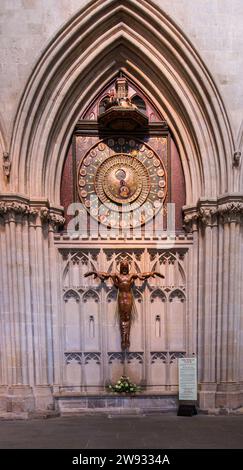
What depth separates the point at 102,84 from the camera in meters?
8.05

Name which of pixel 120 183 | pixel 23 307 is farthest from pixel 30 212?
pixel 120 183

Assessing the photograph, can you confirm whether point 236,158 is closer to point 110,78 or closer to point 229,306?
point 229,306

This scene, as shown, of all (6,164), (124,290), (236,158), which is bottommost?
(124,290)

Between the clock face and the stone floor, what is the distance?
146 inches

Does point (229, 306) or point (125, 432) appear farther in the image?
point (229, 306)

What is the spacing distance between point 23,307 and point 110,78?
16.2 ft

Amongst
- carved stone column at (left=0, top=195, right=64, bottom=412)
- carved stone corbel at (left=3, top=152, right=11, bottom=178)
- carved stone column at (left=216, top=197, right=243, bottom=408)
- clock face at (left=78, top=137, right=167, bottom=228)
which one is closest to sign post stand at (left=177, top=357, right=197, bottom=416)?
carved stone column at (left=216, top=197, right=243, bottom=408)

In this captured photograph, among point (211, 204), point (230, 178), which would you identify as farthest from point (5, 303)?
point (230, 178)

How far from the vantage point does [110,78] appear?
807 cm

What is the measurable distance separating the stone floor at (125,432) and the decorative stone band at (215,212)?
358 cm

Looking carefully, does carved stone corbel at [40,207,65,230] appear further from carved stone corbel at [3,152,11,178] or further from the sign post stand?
the sign post stand

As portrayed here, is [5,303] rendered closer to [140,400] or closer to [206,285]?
[140,400]

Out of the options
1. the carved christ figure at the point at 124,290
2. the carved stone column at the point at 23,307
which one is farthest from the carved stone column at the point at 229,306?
the carved stone column at the point at 23,307

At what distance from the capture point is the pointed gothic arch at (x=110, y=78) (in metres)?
7.29
